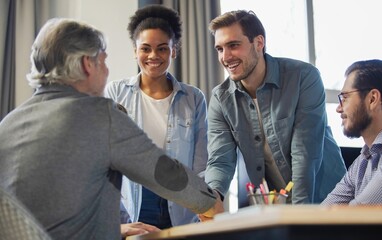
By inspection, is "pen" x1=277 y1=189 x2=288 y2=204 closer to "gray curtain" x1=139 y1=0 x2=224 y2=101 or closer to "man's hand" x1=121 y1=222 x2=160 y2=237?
"man's hand" x1=121 y1=222 x2=160 y2=237

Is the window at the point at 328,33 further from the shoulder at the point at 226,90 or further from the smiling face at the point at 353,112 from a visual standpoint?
the smiling face at the point at 353,112

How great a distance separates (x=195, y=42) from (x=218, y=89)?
1.04m

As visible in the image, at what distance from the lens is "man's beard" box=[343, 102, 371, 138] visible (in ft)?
8.31

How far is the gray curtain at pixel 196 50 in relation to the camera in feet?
12.9

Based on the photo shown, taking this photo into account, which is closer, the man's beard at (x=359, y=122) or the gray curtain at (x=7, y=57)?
the man's beard at (x=359, y=122)

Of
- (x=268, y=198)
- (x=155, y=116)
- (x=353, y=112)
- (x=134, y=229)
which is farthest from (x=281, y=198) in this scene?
(x=155, y=116)

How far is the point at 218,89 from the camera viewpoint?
118 inches

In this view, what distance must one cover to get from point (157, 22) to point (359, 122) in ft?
3.37

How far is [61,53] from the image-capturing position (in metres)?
1.80

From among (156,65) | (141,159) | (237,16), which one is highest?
(237,16)

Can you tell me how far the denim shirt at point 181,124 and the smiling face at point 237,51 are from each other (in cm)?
21

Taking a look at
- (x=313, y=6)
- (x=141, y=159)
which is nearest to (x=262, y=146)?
(x=141, y=159)

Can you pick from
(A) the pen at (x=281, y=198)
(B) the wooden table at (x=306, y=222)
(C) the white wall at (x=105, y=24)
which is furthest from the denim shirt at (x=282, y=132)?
(B) the wooden table at (x=306, y=222)

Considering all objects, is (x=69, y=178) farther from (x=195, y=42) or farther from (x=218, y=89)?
(x=195, y=42)
